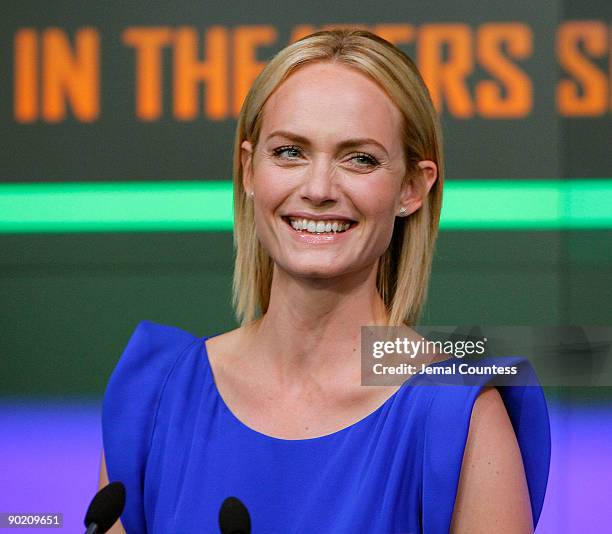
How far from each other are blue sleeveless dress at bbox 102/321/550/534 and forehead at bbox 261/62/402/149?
372 millimetres

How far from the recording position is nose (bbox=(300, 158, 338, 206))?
5.07 ft

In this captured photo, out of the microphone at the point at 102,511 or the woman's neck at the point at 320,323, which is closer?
the microphone at the point at 102,511

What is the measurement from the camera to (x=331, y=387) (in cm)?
163

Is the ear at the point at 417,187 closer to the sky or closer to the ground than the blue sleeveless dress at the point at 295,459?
closer to the sky

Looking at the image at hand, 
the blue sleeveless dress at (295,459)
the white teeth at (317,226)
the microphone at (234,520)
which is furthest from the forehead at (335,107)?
the microphone at (234,520)

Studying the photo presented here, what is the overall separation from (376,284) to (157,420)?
1.34 ft

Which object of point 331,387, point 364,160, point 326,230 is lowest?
point 331,387

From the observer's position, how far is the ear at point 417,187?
165 centimetres

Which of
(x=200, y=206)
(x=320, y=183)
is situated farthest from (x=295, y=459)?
(x=200, y=206)

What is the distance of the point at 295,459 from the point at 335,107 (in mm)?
522

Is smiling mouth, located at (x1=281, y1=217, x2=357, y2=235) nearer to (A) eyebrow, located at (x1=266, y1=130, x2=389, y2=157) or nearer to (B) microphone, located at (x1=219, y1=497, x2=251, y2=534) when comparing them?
(A) eyebrow, located at (x1=266, y1=130, x2=389, y2=157)

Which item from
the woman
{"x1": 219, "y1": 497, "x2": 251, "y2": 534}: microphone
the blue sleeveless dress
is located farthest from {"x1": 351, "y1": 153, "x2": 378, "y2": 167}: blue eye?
{"x1": 219, "y1": 497, "x2": 251, "y2": 534}: microphone

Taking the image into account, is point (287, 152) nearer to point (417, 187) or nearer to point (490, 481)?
point (417, 187)

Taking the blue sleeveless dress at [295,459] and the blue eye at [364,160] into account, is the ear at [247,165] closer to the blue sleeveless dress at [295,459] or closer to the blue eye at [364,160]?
the blue eye at [364,160]
